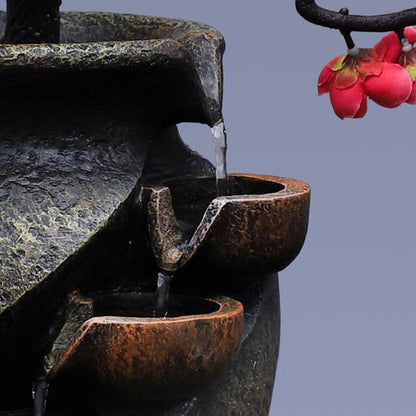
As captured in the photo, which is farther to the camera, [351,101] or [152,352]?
[351,101]

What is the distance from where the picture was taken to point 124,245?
2.45m

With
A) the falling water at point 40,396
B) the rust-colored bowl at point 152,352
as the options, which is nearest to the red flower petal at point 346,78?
the rust-colored bowl at point 152,352

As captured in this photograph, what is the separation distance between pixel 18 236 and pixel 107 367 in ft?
0.59

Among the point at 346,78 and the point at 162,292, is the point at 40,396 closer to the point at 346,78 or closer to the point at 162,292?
the point at 162,292

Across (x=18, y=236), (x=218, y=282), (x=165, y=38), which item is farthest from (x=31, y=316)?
(x=165, y=38)

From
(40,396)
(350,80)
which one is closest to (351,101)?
(350,80)

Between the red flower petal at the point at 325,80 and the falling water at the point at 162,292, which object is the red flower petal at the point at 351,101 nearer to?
the red flower petal at the point at 325,80

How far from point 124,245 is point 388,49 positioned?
0.39 meters

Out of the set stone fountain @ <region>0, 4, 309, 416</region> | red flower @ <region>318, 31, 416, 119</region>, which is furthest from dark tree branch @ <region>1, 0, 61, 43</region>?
red flower @ <region>318, 31, 416, 119</region>

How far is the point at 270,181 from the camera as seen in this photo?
8.46ft

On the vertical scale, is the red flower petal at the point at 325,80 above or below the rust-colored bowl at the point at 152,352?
above

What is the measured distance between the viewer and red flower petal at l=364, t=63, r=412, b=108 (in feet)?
7.94

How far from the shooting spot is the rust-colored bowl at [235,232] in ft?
7.98

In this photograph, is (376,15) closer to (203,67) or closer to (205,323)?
A: (203,67)
